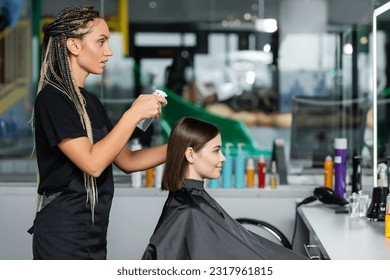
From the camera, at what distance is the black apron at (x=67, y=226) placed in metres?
1.98

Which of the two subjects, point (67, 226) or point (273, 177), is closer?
point (67, 226)

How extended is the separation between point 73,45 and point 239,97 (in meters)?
4.75

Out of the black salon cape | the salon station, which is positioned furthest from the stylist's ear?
the salon station

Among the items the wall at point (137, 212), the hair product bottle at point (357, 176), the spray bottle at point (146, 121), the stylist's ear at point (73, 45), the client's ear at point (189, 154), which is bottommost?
the wall at point (137, 212)

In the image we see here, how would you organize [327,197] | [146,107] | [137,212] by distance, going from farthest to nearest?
1. [137,212]
2. [327,197]
3. [146,107]

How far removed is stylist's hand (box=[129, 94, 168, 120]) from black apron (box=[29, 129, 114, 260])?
262 mm

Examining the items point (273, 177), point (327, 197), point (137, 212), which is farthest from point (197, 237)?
point (273, 177)

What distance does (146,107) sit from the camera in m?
1.91

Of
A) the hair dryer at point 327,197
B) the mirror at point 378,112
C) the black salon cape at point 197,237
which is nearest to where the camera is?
the black salon cape at point 197,237

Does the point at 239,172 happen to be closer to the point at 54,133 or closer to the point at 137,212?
the point at 137,212

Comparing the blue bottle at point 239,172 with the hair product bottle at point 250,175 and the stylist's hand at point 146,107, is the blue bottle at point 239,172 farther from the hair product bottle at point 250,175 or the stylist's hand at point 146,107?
the stylist's hand at point 146,107

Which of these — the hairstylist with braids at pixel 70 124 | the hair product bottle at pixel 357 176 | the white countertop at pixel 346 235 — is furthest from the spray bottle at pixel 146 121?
the hair product bottle at pixel 357 176
